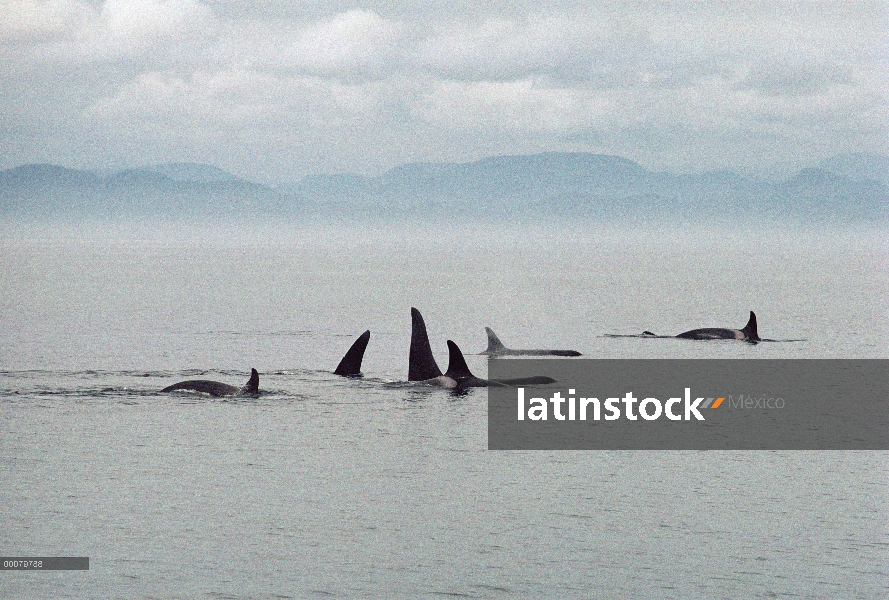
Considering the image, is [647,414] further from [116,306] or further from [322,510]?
[116,306]

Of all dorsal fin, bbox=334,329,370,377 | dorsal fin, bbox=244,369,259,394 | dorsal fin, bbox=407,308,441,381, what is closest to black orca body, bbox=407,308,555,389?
dorsal fin, bbox=407,308,441,381

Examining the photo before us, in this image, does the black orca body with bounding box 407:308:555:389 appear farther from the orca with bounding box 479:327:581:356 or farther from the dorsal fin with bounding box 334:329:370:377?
the orca with bounding box 479:327:581:356

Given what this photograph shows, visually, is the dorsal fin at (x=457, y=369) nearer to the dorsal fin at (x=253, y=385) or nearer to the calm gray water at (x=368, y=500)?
the calm gray water at (x=368, y=500)

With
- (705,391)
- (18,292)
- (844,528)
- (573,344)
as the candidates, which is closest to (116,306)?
(18,292)

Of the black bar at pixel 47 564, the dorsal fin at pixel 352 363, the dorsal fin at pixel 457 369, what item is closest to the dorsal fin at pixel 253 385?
the dorsal fin at pixel 352 363

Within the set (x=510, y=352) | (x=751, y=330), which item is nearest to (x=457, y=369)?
(x=510, y=352)

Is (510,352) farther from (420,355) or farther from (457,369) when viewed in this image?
(420,355)

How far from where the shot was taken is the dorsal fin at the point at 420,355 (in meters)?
44.9

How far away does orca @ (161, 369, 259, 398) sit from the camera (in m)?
43.0

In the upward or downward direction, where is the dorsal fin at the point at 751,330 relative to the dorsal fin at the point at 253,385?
upward

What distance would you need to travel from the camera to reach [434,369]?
46.8 metres

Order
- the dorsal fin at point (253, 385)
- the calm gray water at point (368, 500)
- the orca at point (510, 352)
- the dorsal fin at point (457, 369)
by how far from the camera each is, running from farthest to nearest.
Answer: the orca at point (510, 352), the dorsal fin at point (457, 369), the dorsal fin at point (253, 385), the calm gray water at point (368, 500)

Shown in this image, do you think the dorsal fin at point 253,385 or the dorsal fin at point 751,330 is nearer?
the dorsal fin at point 253,385

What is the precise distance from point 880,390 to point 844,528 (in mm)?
22113
